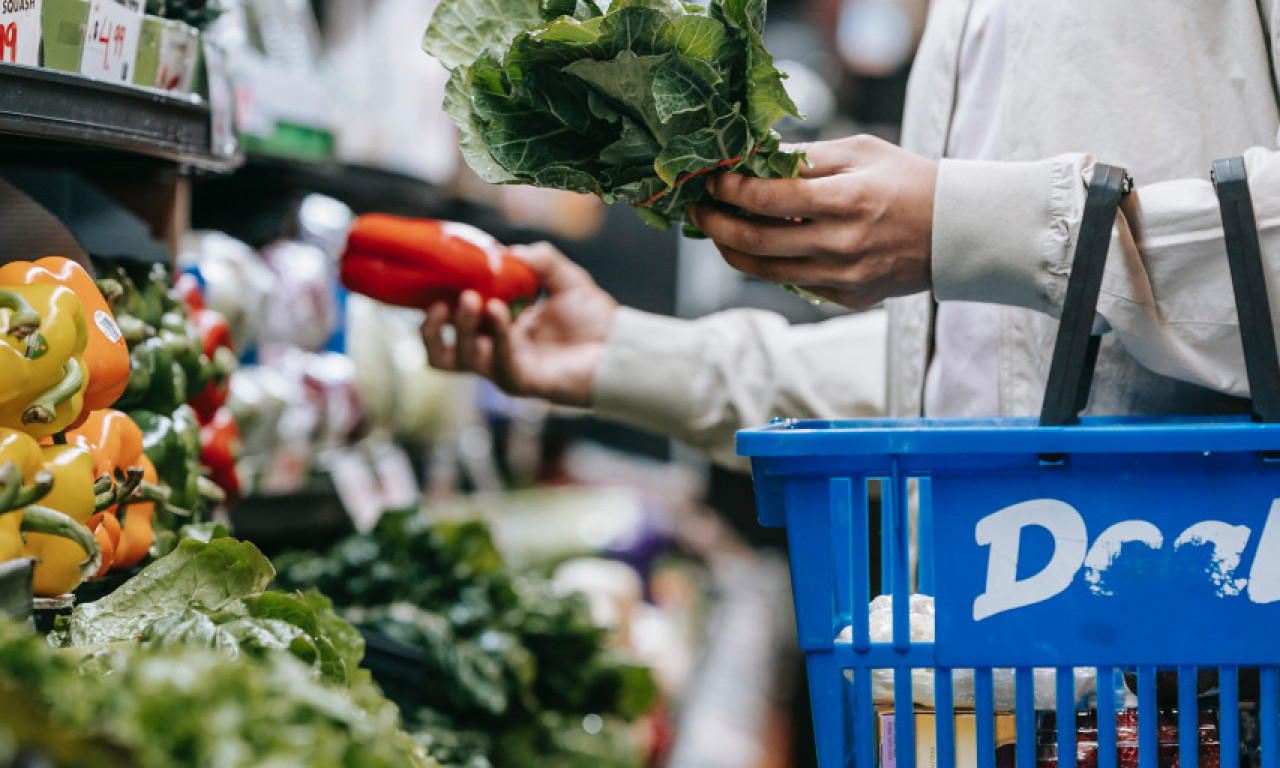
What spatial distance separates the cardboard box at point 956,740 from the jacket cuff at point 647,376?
90 centimetres

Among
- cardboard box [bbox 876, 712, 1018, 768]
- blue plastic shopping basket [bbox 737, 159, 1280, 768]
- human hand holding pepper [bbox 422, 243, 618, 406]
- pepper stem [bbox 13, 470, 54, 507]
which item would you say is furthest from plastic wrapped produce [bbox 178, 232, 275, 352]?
cardboard box [bbox 876, 712, 1018, 768]

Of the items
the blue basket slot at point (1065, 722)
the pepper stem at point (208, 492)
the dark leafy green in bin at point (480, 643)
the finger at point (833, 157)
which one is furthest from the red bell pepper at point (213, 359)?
the blue basket slot at point (1065, 722)

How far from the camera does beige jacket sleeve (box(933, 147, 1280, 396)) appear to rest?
1155 millimetres

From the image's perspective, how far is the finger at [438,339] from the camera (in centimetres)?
194

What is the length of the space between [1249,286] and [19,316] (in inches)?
39.7

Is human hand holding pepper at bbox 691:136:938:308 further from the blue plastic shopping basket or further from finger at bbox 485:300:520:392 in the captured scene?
finger at bbox 485:300:520:392

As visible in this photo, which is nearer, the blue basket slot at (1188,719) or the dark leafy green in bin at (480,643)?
the blue basket slot at (1188,719)

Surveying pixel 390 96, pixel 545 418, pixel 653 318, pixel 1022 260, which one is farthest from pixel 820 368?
pixel 545 418

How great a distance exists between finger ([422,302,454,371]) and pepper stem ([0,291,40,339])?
1.07 metres

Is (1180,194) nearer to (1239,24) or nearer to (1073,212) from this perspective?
(1073,212)

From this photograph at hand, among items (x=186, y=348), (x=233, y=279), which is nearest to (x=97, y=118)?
(x=186, y=348)

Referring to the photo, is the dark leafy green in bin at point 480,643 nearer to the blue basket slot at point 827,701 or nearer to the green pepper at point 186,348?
the green pepper at point 186,348

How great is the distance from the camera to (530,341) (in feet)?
6.68

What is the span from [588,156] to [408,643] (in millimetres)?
1187
